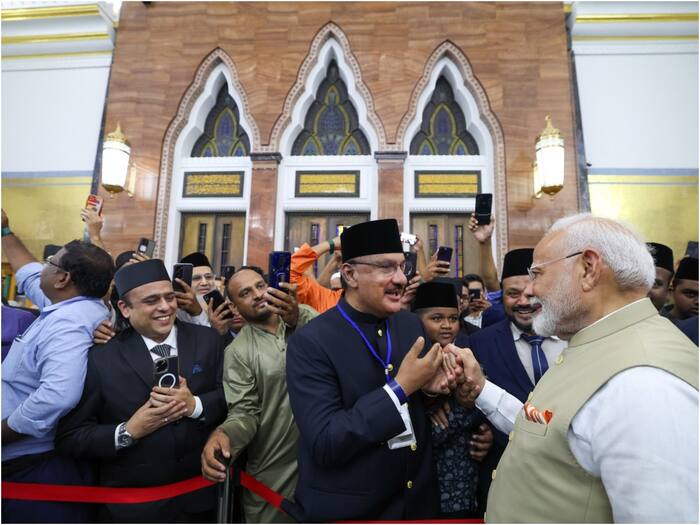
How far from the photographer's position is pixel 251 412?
212 centimetres

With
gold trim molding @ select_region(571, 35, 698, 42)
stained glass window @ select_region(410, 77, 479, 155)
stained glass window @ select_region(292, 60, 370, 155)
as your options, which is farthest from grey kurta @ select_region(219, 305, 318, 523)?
gold trim molding @ select_region(571, 35, 698, 42)

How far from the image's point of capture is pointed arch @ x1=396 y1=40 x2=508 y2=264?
650cm

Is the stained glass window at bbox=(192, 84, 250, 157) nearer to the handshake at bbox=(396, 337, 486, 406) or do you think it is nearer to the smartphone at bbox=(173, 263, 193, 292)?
the smartphone at bbox=(173, 263, 193, 292)

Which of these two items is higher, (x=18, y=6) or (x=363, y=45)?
(x=18, y=6)

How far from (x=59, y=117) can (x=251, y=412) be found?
7.47 meters

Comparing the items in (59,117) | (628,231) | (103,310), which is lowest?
(103,310)

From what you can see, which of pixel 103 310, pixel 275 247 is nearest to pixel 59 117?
pixel 275 247

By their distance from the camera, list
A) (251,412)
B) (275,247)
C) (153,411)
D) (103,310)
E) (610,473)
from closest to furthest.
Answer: (610,473)
(153,411)
(251,412)
(103,310)
(275,247)

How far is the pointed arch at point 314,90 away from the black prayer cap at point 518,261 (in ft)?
14.0

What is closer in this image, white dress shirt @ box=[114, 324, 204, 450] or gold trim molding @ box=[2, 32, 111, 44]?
white dress shirt @ box=[114, 324, 204, 450]

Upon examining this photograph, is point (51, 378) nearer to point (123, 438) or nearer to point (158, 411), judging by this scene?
point (123, 438)

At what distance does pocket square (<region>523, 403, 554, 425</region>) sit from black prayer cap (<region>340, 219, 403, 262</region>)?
76 cm

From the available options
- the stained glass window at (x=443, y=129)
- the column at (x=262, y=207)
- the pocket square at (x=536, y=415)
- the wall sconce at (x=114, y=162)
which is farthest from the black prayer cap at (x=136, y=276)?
the stained glass window at (x=443, y=129)

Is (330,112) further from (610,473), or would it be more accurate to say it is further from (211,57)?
(610,473)
